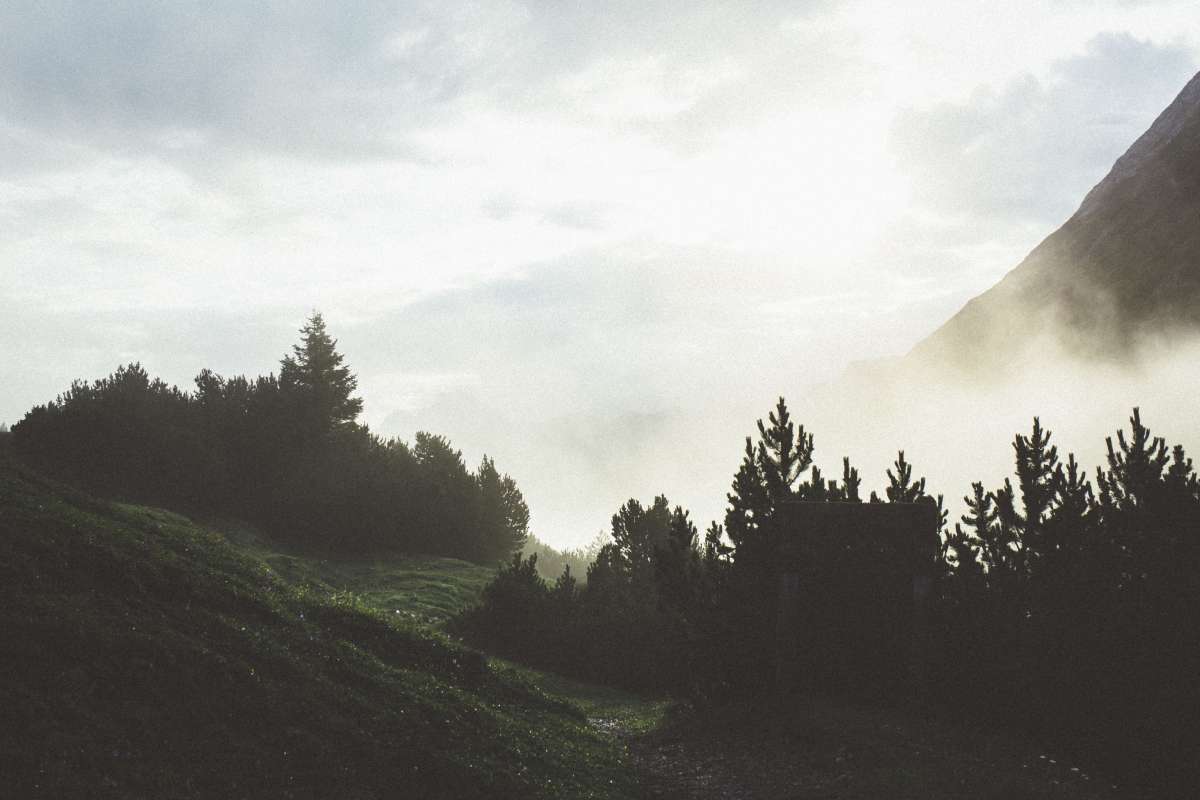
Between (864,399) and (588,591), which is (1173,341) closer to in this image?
(588,591)

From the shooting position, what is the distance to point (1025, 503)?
19781mm

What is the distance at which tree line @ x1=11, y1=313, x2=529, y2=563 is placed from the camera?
150ft

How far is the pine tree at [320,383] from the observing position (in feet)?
193

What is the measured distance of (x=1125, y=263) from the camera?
77625 mm

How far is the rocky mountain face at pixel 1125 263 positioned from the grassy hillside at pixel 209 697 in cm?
7472

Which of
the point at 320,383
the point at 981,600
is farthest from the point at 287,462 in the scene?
the point at 981,600

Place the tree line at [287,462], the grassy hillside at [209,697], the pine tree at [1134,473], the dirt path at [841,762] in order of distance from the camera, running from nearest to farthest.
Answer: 1. the grassy hillside at [209,697]
2. the dirt path at [841,762]
3. the pine tree at [1134,473]
4. the tree line at [287,462]

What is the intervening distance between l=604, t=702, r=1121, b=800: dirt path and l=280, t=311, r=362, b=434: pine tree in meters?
45.4

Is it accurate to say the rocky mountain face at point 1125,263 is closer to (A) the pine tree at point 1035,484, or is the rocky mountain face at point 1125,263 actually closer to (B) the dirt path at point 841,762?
(A) the pine tree at point 1035,484

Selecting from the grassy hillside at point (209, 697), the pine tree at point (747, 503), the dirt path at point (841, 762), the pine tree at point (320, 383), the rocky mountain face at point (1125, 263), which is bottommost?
the dirt path at point (841, 762)

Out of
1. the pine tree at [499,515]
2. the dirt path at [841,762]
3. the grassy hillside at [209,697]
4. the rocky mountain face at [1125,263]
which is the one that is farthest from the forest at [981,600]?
the rocky mountain face at [1125,263]

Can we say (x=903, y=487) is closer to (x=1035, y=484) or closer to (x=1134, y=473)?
(x=1035, y=484)

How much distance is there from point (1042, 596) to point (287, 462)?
47.3 meters

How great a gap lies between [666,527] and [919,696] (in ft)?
80.0
